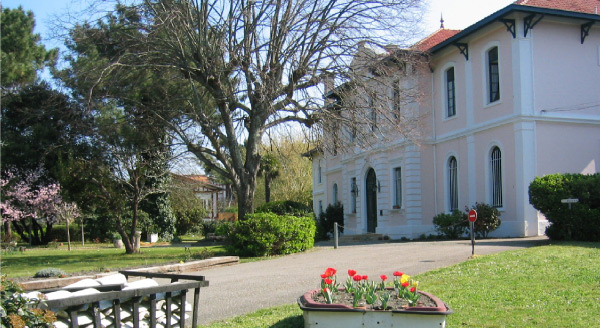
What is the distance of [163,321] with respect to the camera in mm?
5648

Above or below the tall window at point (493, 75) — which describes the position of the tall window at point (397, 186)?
below

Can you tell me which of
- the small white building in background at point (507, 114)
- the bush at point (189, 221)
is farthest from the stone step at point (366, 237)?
the bush at point (189, 221)

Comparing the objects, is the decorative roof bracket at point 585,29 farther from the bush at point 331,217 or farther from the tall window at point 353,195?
the bush at point 331,217

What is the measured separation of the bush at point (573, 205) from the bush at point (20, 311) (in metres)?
14.9

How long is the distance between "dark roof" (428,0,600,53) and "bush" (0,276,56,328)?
63.7ft

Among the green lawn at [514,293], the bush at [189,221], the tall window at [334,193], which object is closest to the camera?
the green lawn at [514,293]

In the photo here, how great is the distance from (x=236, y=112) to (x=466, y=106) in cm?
951

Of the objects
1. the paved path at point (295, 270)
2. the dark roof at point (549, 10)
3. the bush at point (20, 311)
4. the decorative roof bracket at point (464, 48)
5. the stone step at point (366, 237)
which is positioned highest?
the dark roof at point (549, 10)

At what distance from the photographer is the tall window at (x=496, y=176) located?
22.1 metres

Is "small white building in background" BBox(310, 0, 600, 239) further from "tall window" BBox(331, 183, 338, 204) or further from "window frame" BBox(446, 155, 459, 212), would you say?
"tall window" BBox(331, 183, 338, 204)

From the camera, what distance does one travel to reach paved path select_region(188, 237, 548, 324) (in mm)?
9938

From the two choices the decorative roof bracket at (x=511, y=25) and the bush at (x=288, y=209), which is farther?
the bush at (x=288, y=209)

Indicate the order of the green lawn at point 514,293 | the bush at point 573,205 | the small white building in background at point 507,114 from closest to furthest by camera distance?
the green lawn at point 514,293 < the bush at point 573,205 < the small white building in background at point 507,114

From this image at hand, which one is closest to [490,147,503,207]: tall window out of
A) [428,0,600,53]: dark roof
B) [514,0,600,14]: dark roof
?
[428,0,600,53]: dark roof
